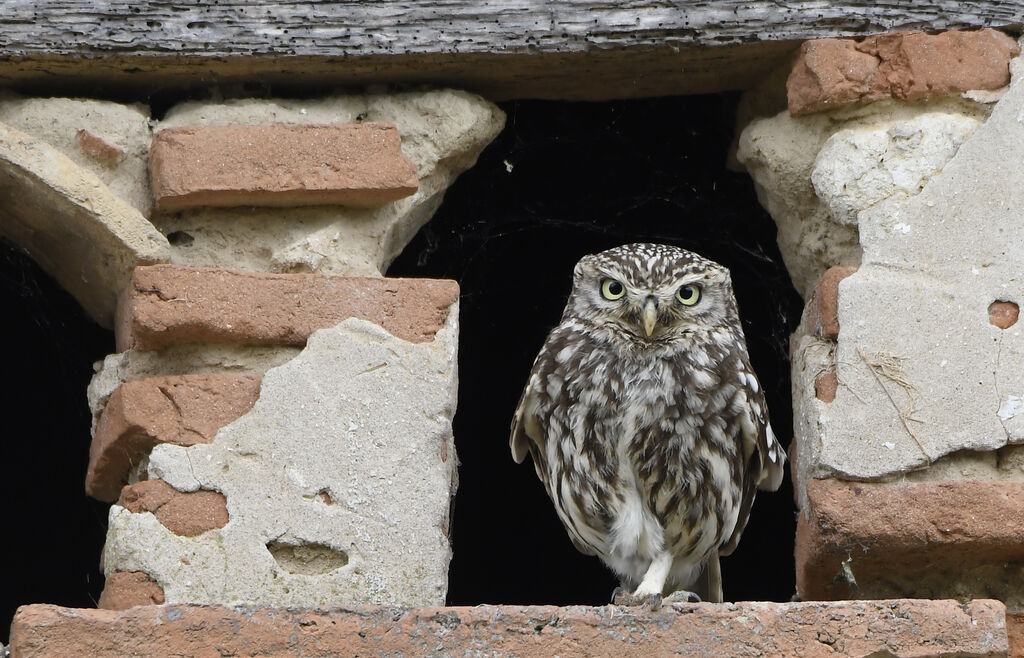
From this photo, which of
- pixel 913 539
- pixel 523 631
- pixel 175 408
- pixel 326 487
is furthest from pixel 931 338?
pixel 175 408

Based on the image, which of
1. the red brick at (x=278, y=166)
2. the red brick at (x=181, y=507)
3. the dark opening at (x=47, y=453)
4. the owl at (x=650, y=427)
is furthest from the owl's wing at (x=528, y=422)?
the dark opening at (x=47, y=453)

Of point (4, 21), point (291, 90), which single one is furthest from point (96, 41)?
point (291, 90)

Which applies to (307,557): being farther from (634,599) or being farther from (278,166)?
(278,166)

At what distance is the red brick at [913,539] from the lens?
2.86 metres

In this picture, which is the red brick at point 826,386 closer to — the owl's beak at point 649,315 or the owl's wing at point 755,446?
the owl's wing at point 755,446

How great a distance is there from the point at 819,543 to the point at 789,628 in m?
0.45

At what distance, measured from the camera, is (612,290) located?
11.5 feet

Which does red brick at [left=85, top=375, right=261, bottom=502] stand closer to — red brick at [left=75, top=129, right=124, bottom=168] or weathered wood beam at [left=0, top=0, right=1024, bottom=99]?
red brick at [left=75, top=129, right=124, bottom=168]

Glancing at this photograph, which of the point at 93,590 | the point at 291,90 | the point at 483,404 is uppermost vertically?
the point at 291,90

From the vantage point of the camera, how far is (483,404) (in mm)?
4898

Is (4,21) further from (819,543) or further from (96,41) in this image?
(819,543)

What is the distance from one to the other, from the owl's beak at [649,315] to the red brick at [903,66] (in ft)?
1.68

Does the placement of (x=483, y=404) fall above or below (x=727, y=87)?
below

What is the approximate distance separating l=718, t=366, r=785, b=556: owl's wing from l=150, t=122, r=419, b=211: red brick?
81 centimetres
